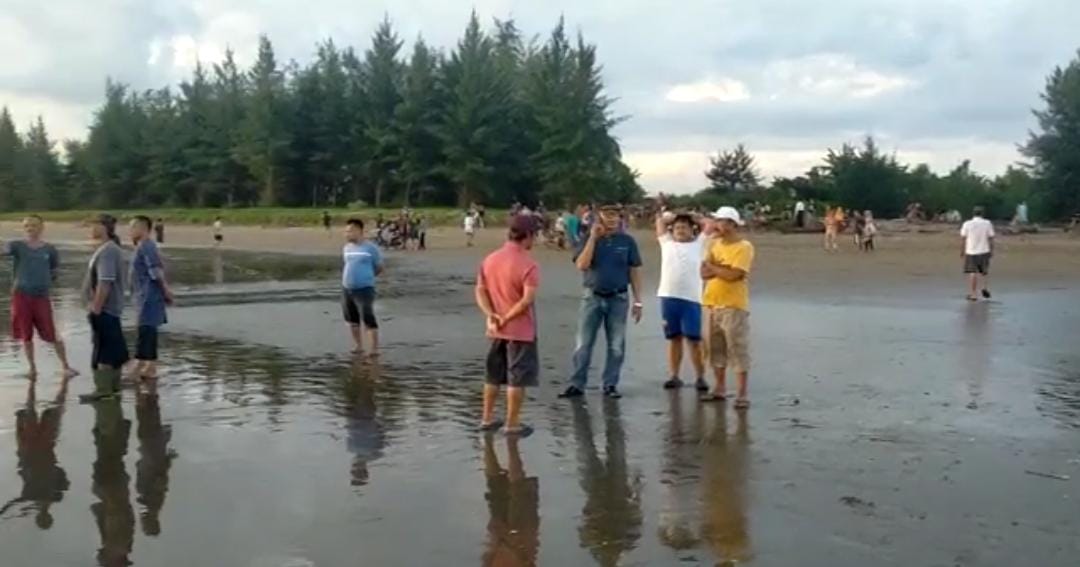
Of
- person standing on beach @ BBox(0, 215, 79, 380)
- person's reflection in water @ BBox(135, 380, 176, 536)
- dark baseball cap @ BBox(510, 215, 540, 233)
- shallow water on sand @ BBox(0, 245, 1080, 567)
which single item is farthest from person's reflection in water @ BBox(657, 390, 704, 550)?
person standing on beach @ BBox(0, 215, 79, 380)

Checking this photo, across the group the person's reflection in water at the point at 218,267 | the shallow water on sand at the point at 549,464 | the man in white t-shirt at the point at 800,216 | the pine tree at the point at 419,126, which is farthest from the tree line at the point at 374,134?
the shallow water on sand at the point at 549,464

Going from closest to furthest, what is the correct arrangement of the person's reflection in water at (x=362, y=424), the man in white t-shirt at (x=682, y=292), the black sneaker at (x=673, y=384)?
the person's reflection in water at (x=362, y=424)
the man in white t-shirt at (x=682, y=292)
the black sneaker at (x=673, y=384)

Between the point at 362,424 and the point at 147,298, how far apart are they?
11.7 feet

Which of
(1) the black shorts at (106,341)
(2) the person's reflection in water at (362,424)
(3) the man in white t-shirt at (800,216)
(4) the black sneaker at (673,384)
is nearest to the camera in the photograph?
(2) the person's reflection in water at (362,424)

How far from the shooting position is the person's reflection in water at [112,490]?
21.0ft

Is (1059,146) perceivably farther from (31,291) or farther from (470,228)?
(31,291)

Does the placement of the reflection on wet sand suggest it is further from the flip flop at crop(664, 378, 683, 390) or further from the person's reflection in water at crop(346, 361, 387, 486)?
the person's reflection in water at crop(346, 361, 387, 486)

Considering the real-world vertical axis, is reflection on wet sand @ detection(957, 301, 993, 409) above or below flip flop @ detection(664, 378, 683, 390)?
below

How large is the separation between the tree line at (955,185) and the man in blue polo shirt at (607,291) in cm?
4834

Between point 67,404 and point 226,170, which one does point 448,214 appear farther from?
point 67,404

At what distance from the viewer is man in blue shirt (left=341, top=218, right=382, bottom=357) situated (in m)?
14.4

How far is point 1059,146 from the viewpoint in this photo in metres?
58.6

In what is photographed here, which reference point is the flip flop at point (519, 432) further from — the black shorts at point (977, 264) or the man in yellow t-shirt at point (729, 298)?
the black shorts at point (977, 264)

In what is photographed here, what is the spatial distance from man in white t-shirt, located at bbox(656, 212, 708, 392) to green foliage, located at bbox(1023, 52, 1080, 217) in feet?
166
